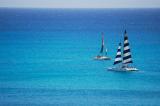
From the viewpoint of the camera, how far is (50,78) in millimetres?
73875

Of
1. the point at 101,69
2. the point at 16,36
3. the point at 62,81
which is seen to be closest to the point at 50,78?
the point at 62,81

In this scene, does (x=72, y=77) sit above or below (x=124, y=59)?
below

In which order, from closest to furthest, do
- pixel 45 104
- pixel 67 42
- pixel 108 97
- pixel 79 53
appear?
pixel 45 104
pixel 108 97
pixel 79 53
pixel 67 42

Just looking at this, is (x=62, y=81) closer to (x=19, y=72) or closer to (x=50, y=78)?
(x=50, y=78)

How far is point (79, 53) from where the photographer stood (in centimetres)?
9569

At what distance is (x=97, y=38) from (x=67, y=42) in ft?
52.0

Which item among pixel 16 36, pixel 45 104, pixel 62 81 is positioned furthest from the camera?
pixel 16 36

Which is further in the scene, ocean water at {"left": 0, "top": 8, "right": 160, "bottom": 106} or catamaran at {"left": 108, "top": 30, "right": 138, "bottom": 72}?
catamaran at {"left": 108, "top": 30, "right": 138, "bottom": 72}

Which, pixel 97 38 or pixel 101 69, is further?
pixel 97 38

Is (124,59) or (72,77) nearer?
(72,77)

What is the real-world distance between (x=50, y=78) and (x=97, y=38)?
54.4m

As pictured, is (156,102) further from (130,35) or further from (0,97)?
(130,35)

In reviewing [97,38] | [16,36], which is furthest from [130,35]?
[16,36]

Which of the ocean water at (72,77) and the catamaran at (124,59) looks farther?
the catamaran at (124,59)
